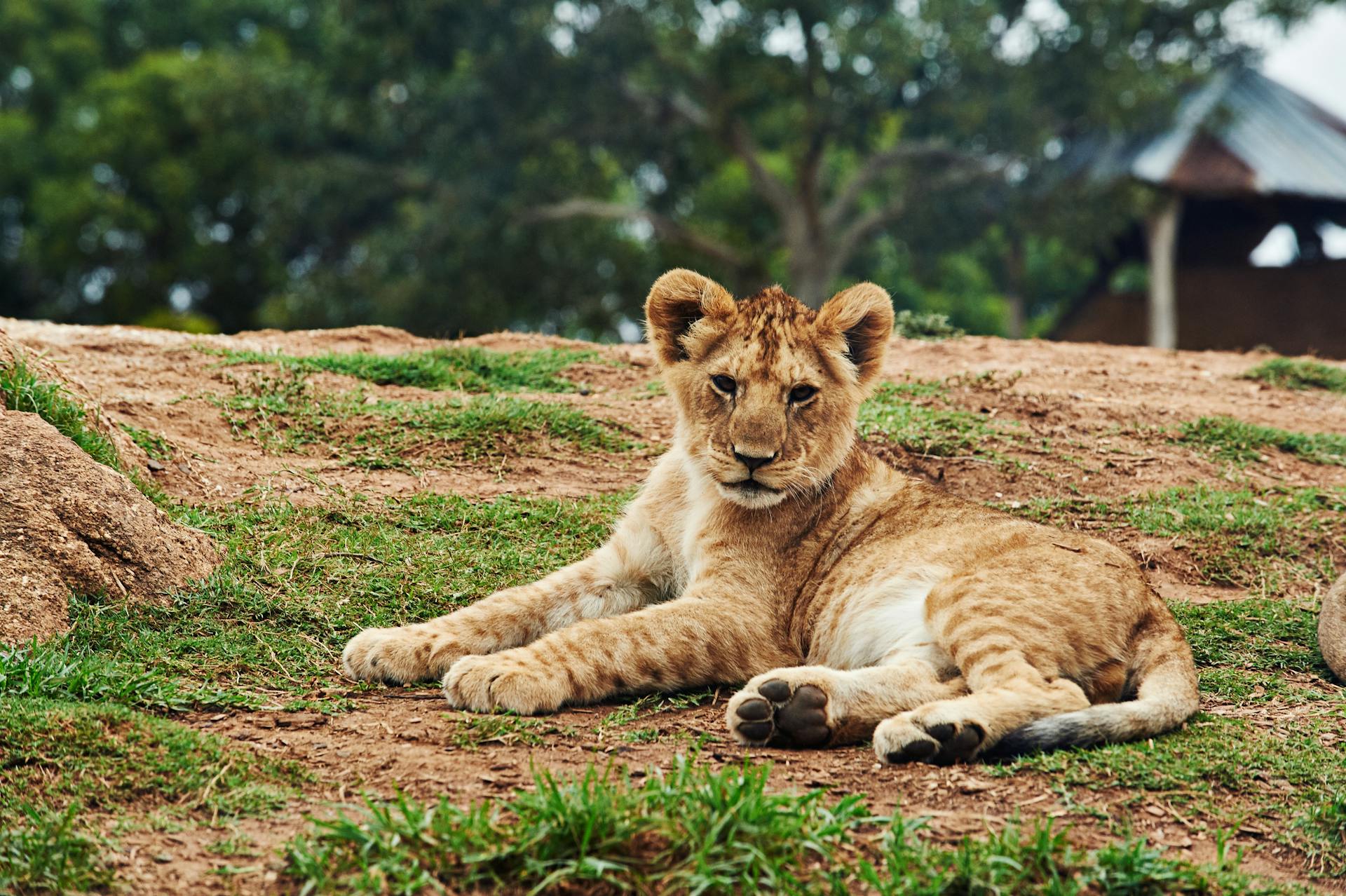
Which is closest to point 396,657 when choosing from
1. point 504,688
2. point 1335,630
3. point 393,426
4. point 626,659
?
point 504,688

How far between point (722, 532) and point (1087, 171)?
19.2 m

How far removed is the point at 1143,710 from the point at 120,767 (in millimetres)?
3008

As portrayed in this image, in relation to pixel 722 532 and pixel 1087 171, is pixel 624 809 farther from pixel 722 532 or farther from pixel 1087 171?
pixel 1087 171

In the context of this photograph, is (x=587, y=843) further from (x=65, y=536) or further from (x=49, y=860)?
(x=65, y=536)

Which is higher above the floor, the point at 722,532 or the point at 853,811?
the point at 722,532

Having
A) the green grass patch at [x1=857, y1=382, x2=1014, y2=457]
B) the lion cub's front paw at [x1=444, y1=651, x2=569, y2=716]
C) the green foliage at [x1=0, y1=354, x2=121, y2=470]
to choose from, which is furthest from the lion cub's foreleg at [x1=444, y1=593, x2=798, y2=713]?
the green grass patch at [x1=857, y1=382, x2=1014, y2=457]

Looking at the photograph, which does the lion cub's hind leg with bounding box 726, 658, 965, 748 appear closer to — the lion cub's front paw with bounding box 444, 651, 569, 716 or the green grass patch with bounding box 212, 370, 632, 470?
the lion cub's front paw with bounding box 444, 651, 569, 716

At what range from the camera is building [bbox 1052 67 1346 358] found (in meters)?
20.1

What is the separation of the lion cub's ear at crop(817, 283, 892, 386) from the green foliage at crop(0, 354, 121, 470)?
10.3 feet

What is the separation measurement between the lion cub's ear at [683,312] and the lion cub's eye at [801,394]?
413 millimetres

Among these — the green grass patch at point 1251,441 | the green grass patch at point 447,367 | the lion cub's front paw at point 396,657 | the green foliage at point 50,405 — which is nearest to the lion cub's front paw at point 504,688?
the lion cub's front paw at point 396,657

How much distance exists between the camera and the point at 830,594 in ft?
16.2

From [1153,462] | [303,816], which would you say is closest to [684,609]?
[303,816]

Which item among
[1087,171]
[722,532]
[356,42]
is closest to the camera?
[722,532]
